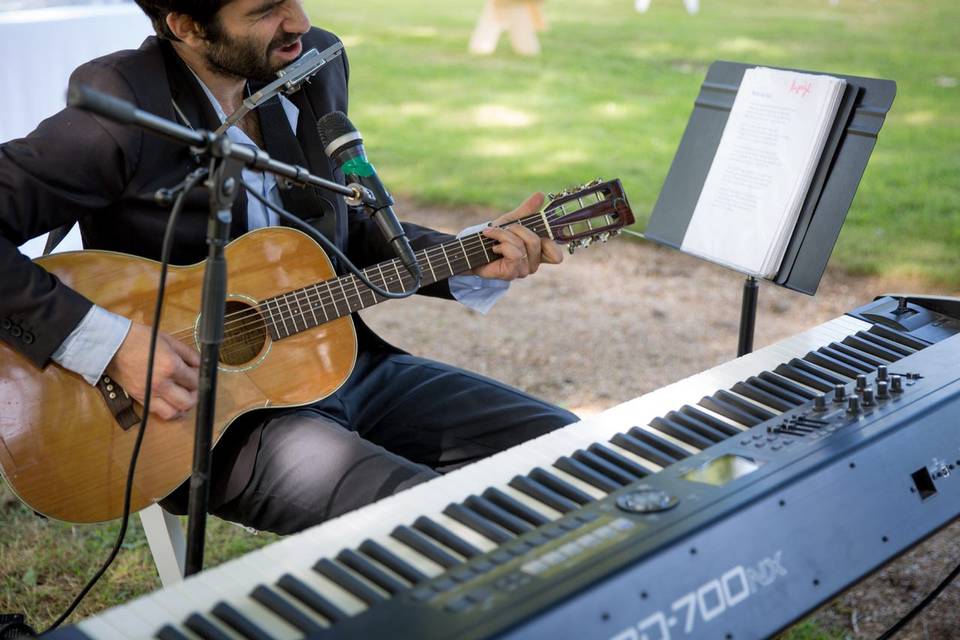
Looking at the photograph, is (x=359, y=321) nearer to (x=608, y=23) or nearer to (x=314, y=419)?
(x=314, y=419)

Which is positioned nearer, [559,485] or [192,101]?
[559,485]

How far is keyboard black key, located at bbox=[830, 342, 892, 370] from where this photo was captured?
1986mm

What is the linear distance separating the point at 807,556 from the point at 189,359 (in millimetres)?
1323

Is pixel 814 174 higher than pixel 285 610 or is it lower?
higher

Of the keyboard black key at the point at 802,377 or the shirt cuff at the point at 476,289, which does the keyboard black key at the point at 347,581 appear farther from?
the shirt cuff at the point at 476,289

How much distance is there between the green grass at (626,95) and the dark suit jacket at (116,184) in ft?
12.5

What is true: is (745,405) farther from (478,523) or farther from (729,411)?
(478,523)

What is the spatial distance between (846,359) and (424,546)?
3.22 feet

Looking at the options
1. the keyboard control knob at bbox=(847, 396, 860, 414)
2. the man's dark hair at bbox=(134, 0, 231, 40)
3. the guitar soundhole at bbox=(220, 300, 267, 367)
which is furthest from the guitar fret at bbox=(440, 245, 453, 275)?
the keyboard control knob at bbox=(847, 396, 860, 414)

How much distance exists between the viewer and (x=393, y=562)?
1387mm

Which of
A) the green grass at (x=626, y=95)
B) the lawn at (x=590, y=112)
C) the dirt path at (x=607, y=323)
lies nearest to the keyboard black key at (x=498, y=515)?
the lawn at (x=590, y=112)

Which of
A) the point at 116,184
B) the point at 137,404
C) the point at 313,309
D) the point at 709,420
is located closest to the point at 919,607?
the point at 709,420

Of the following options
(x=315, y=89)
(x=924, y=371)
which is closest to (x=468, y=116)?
(x=315, y=89)

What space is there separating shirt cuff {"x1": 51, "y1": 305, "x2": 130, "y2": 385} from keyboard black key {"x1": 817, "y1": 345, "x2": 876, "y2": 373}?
4.65ft
